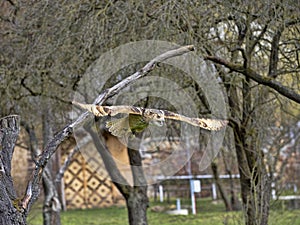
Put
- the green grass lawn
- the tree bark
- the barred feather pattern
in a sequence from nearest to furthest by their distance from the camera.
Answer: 1. the barred feather pattern
2. the tree bark
3. the green grass lawn

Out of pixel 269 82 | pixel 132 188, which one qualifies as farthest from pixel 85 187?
pixel 269 82

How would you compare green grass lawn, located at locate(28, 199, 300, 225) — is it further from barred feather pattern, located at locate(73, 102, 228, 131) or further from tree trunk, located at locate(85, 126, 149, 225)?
barred feather pattern, located at locate(73, 102, 228, 131)

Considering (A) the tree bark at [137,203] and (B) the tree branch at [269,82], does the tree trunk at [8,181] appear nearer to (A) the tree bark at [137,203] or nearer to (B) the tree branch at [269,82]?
(B) the tree branch at [269,82]

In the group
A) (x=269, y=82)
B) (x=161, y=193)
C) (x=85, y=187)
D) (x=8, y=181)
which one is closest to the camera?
(x=8, y=181)

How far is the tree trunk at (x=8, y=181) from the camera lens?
238 cm

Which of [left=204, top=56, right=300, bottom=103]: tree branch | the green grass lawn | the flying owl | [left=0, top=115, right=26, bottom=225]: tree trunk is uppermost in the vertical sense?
[left=204, top=56, right=300, bottom=103]: tree branch

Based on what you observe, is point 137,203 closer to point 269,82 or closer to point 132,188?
point 132,188

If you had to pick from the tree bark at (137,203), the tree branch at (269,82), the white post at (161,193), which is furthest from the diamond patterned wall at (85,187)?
the tree branch at (269,82)

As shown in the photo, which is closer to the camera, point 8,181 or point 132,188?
point 8,181

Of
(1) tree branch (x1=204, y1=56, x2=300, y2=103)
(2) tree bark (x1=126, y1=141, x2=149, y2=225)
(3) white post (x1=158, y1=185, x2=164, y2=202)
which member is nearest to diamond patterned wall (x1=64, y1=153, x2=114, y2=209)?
(3) white post (x1=158, y1=185, x2=164, y2=202)

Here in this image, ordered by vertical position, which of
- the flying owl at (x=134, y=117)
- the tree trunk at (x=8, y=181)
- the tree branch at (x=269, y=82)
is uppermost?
the tree branch at (x=269, y=82)

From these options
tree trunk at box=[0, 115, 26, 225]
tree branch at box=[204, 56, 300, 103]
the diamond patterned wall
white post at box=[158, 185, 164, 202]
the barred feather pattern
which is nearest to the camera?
tree trunk at box=[0, 115, 26, 225]

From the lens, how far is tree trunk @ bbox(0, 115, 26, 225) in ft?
7.81

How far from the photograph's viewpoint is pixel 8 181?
2.61 m
